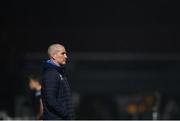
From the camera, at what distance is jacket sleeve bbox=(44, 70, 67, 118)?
6.65 meters

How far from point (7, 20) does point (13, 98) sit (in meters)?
1.93

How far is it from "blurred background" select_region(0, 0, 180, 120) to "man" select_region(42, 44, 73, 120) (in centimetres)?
681

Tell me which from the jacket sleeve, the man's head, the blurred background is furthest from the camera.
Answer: the blurred background

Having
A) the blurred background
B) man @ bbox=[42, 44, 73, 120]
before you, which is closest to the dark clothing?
man @ bbox=[42, 44, 73, 120]

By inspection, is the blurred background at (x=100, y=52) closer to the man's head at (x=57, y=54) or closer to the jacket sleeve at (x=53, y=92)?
the man's head at (x=57, y=54)

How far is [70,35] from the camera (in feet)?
48.9

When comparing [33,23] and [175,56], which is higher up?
[33,23]

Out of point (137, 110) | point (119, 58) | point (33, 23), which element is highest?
point (33, 23)

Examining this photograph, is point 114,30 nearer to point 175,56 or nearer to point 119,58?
point 119,58

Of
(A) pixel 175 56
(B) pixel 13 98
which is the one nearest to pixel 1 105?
(B) pixel 13 98

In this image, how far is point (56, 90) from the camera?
674 centimetres

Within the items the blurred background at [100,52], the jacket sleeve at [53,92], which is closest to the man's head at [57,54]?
the jacket sleeve at [53,92]

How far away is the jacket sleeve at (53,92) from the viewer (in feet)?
21.8

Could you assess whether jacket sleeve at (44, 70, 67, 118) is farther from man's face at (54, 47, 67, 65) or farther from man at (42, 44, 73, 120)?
man's face at (54, 47, 67, 65)
